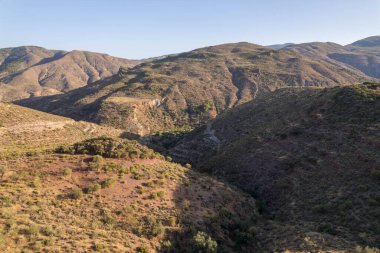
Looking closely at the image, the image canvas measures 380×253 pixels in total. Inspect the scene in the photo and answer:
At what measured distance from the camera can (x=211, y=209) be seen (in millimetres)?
29812

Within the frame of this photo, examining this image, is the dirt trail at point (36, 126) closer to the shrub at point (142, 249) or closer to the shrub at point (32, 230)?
the shrub at point (32, 230)

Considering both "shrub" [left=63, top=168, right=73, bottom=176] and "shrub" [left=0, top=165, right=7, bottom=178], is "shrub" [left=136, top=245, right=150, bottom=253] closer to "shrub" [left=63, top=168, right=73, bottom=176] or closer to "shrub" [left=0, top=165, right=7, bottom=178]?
"shrub" [left=63, top=168, right=73, bottom=176]

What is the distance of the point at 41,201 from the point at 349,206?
27286mm

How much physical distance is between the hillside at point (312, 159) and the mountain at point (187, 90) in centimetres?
3663

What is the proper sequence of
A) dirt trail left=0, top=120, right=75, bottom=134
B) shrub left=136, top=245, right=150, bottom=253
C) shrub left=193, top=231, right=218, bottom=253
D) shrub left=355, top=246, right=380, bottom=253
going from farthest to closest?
dirt trail left=0, top=120, right=75, bottom=134 → shrub left=193, top=231, right=218, bottom=253 → shrub left=136, top=245, right=150, bottom=253 → shrub left=355, top=246, right=380, bottom=253

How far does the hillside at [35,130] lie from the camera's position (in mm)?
49312

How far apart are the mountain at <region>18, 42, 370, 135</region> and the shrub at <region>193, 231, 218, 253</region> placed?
66945 mm

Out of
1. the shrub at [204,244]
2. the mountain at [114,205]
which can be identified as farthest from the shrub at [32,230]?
the shrub at [204,244]

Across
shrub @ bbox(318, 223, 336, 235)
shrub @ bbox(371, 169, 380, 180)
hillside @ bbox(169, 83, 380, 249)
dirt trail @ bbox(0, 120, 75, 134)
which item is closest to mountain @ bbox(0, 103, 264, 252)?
hillside @ bbox(169, 83, 380, 249)

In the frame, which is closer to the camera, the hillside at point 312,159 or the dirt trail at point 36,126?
the hillside at point 312,159

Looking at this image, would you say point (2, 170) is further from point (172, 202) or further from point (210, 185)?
point (210, 185)

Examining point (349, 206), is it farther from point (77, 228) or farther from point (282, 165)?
point (77, 228)

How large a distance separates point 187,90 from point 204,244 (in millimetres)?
104241

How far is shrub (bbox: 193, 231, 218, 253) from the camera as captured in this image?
23.5m
